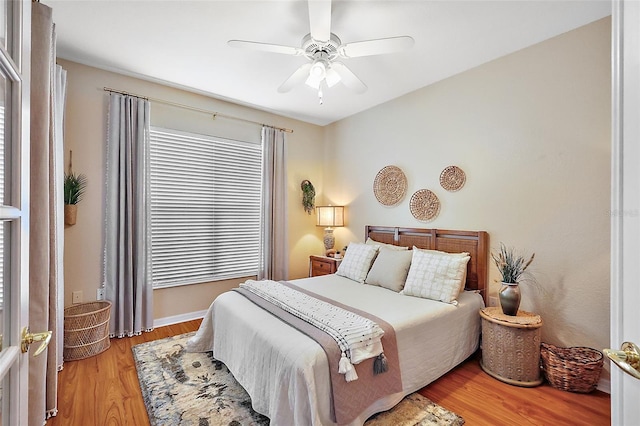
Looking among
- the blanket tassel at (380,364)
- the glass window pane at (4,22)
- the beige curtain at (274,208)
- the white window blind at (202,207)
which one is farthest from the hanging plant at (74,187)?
the blanket tassel at (380,364)

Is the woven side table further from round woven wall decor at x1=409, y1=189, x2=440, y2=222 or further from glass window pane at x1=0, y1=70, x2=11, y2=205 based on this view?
glass window pane at x1=0, y1=70, x2=11, y2=205

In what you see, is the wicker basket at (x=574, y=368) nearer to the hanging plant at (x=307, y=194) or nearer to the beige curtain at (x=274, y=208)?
the beige curtain at (x=274, y=208)

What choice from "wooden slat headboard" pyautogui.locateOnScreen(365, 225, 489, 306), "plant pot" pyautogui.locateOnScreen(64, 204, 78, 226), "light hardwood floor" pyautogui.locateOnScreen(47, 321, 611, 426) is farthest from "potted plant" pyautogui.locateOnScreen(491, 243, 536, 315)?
"plant pot" pyautogui.locateOnScreen(64, 204, 78, 226)

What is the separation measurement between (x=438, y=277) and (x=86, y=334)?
10.4ft

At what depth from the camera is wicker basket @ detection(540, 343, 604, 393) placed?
2.10 m

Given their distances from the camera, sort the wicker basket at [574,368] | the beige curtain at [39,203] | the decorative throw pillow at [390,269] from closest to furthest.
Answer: the beige curtain at [39,203]
the wicker basket at [574,368]
the decorative throw pillow at [390,269]

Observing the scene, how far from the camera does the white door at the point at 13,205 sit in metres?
0.77

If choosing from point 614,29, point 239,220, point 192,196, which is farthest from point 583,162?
point 192,196

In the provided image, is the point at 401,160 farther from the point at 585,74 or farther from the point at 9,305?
the point at 9,305

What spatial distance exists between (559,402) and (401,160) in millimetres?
2601

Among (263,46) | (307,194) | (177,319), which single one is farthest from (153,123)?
(177,319)

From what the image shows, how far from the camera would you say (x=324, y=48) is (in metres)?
2.13

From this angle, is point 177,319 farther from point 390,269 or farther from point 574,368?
point 574,368

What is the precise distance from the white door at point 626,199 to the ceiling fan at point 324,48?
1335 mm
